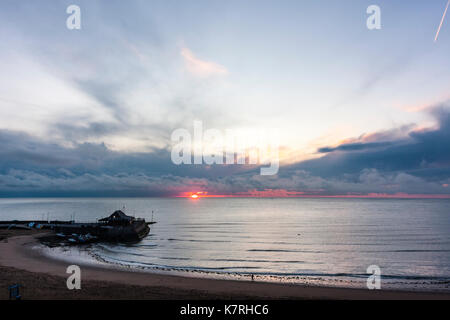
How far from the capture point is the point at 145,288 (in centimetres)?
2692

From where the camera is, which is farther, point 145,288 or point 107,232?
point 107,232

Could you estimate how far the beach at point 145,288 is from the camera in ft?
79.0

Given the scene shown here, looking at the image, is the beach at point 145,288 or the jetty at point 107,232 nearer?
the beach at point 145,288

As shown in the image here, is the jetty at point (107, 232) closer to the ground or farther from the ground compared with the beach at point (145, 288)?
closer to the ground

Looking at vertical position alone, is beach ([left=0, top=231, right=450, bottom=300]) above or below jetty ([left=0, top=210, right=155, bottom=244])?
above

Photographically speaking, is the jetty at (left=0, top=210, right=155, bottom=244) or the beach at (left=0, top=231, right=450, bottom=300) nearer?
the beach at (left=0, top=231, right=450, bottom=300)

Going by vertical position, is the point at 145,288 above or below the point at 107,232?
above

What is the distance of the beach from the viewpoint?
2409 cm
